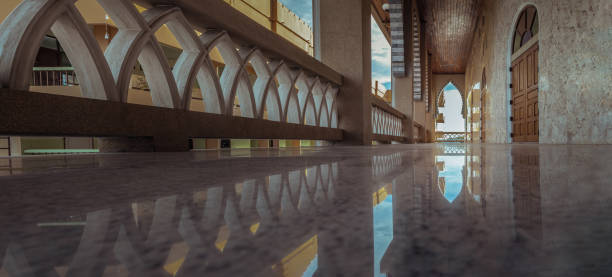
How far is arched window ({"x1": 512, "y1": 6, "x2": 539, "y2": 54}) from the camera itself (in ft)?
22.9

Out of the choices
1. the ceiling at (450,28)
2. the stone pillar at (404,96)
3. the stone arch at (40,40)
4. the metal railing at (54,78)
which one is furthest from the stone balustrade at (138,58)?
the ceiling at (450,28)

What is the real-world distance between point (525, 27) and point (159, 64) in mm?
7981

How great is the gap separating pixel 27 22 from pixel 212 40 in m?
1.16

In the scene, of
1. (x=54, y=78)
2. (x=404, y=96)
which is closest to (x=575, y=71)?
(x=404, y=96)

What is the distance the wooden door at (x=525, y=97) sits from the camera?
6992 mm

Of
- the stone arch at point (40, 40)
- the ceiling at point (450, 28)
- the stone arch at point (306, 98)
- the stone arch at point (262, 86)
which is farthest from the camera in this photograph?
the ceiling at point (450, 28)

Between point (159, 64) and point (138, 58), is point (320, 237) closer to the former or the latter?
point (159, 64)

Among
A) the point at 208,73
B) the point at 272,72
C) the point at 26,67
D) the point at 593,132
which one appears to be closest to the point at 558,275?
the point at 26,67

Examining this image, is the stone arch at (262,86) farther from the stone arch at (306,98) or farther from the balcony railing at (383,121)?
the balcony railing at (383,121)

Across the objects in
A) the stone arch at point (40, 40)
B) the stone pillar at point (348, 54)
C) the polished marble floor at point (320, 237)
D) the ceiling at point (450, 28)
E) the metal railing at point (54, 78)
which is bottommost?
the polished marble floor at point (320, 237)

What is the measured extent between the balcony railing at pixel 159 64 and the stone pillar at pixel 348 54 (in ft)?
3.98

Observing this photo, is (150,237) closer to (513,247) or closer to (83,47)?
(513,247)

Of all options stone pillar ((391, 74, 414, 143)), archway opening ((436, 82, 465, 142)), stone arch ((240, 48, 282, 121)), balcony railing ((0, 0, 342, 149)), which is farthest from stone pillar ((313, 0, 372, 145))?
archway opening ((436, 82, 465, 142))

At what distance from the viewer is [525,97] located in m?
7.64
